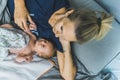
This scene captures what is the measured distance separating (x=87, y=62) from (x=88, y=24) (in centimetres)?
32

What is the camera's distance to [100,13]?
135cm

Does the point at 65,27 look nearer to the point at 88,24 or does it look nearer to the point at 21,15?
the point at 88,24

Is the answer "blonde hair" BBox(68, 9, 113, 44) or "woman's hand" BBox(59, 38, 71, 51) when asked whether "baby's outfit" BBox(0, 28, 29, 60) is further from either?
"blonde hair" BBox(68, 9, 113, 44)

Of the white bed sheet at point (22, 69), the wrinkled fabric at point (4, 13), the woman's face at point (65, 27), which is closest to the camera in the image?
the woman's face at point (65, 27)

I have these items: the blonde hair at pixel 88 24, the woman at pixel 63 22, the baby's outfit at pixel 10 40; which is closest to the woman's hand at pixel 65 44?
the woman at pixel 63 22

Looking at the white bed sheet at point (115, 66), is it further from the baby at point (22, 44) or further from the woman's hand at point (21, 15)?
the woman's hand at point (21, 15)

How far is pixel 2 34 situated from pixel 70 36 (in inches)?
15.4

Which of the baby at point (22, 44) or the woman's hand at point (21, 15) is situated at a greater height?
the woman's hand at point (21, 15)

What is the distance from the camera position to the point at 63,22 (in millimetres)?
1239

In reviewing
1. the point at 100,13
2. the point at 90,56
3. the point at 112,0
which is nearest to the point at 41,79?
the point at 90,56

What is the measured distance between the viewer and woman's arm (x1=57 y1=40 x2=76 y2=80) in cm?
144

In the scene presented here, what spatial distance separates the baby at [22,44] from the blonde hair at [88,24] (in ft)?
0.81

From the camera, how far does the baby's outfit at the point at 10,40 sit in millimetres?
1396

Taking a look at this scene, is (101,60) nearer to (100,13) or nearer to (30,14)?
(100,13)
